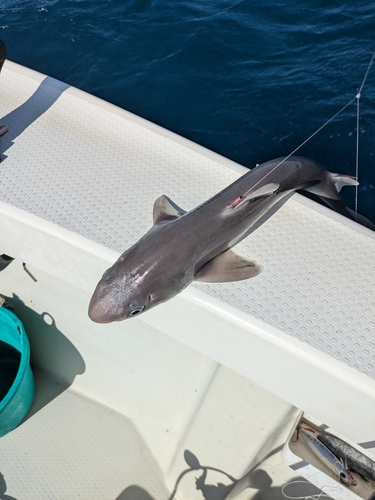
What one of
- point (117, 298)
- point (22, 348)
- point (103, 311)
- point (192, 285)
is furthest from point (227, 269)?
point (22, 348)

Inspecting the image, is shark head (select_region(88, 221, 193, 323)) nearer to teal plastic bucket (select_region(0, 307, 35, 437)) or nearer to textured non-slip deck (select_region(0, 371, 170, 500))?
teal plastic bucket (select_region(0, 307, 35, 437))

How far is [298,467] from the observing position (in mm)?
3234

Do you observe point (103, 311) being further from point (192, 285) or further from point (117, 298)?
point (192, 285)

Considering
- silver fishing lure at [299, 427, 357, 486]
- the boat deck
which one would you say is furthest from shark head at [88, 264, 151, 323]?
silver fishing lure at [299, 427, 357, 486]

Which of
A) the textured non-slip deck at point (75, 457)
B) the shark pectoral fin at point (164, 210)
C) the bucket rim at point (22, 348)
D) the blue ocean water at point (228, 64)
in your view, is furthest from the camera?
the blue ocean water at point (228, 64)

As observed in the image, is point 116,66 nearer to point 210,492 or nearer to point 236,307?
point 236,307

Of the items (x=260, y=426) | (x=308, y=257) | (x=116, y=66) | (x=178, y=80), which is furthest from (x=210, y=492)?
(x=116, y=66)

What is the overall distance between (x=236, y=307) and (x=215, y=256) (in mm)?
494

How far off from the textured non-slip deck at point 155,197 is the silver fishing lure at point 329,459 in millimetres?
935

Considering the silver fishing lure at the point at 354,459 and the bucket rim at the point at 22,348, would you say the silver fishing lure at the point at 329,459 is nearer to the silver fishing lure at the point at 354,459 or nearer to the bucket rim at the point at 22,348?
the silver fishing lure at the point at 354,459

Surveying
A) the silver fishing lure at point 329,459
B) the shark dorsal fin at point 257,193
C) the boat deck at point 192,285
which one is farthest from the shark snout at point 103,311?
the silver fishing lure at point 329,459

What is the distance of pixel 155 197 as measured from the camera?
373 centimetres

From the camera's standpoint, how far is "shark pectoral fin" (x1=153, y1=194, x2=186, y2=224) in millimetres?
3416

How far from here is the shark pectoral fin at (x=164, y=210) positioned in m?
3.42
